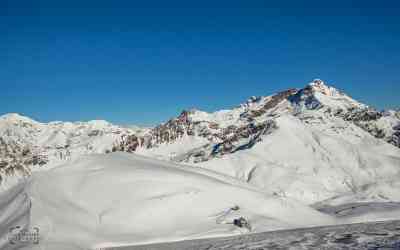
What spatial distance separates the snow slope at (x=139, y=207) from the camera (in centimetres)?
3466

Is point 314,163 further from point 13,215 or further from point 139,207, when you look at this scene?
point 13,215

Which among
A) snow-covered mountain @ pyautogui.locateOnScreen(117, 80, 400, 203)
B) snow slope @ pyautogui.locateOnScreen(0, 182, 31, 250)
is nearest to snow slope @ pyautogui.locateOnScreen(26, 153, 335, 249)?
snow slope @ pyautogui.locateOnScreen(0, 182, 31, 250)

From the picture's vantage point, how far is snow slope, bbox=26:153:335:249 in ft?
114

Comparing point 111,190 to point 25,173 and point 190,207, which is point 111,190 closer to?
point 190,207

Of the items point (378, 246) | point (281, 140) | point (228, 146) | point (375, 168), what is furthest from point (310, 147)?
point (378, 246)

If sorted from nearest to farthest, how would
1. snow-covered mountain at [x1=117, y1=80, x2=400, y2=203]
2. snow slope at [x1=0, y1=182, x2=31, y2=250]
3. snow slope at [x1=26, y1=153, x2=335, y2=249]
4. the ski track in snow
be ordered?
the ski track in snow → snow slope at [x1=0, y1=182, x2=31, y2=250] → snow slope at [x1=26, y1=153, x2=335, y2=249] → snow-covered mountain at [x1=117, y1=80, x2=400, y2=203]

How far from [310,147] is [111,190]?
92126 mm

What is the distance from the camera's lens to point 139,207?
1508 inches

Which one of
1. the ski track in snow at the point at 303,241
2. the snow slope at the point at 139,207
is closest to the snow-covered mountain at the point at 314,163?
the snow slope at the point at 139,207

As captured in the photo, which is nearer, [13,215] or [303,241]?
[303,241]

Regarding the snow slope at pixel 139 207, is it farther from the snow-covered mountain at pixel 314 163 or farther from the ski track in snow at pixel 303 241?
the snow-covered mountain at pixel 314 163

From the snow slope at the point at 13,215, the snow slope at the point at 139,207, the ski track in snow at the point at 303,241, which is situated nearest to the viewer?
the ski track in snow at the point at 303,241

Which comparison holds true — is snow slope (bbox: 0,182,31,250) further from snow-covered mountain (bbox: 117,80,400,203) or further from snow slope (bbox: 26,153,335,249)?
snow-covered mountain (bbox: 117,80,400,203)

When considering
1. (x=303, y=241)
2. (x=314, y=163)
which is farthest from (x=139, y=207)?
(x=314, y=163)
